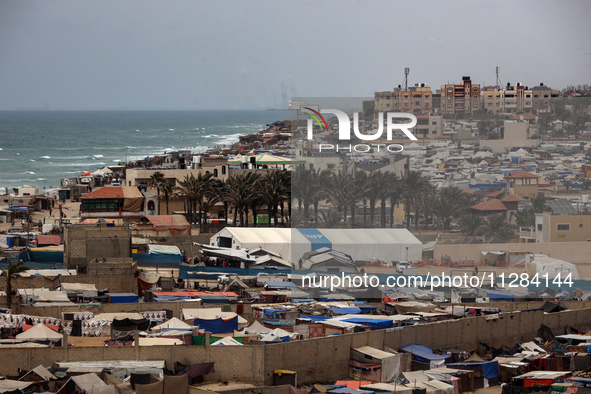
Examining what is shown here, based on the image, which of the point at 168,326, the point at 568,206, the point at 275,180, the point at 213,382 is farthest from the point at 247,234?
the point at 213,382

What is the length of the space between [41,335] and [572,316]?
1642 cm

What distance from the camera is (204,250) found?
4125cm

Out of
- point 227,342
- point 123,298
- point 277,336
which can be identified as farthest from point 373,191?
point 227,342

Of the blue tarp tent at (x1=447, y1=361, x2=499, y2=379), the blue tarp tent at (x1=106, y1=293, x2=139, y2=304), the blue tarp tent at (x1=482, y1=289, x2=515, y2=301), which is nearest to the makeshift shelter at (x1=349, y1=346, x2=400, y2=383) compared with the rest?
the blue tarp tent at (x1=447, y1=361, x2=499, y2=379)

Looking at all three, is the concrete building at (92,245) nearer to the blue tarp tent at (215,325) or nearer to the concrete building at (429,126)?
the blue tarp tent at (215,325)

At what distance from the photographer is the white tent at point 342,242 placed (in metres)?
42.4

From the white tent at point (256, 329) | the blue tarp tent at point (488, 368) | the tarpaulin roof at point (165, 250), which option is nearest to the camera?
the blue tarp tent at point (488, 368)

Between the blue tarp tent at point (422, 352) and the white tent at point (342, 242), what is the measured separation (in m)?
16.3

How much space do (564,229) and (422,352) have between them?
20603mm

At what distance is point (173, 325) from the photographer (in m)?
25.2

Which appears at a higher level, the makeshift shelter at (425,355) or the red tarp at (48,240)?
the red tarp at (48,240)

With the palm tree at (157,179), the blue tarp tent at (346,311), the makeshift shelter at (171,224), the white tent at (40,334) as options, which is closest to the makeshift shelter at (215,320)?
the blue tarp tent at (346,311)

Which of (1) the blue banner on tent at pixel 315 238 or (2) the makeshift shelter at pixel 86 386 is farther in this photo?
(1) the blue banner on tent at pixel 315 238

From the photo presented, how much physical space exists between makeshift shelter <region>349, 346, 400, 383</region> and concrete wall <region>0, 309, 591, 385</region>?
0.72 feet
